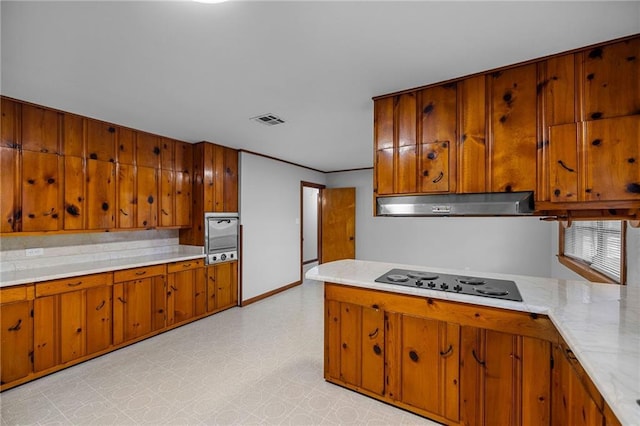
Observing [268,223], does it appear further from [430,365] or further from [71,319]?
[430,365]

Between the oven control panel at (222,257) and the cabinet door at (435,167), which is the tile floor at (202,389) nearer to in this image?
the oven control panel at (222,257)

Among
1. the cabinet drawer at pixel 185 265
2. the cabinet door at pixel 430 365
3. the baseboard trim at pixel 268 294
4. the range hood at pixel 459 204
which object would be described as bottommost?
the baseboard trim at pixel 268 294

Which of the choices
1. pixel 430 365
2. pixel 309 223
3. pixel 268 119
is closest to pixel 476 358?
pixel 430 365

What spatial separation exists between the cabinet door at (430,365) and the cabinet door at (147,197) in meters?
3.19

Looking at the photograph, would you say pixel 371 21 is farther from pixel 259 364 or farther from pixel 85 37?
pixel 259 364

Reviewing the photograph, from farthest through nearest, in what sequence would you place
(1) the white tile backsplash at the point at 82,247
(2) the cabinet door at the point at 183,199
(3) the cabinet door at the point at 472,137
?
(2) the cabinet door at the point at 183,199, (1) the white tile backsplash at the point at 82,247, (3) the cabinet door at the point at 472,137

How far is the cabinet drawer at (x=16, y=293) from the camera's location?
2275 mm

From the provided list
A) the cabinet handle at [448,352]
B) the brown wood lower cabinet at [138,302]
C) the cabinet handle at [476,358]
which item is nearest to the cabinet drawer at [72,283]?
the brown wood lower cabinet at [138,302]

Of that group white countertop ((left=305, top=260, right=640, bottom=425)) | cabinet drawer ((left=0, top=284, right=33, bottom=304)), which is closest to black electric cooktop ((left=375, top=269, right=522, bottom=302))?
white countertop ((left=305, top=260, right=640, bottom=425))

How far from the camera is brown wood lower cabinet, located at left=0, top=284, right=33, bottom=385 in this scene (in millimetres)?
2283

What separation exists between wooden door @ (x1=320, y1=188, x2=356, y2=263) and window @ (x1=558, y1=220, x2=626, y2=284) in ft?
11.3

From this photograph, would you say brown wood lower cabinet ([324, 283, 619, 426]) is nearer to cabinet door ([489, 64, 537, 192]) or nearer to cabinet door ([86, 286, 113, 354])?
cabinet door ([489, 64, 537, 192])

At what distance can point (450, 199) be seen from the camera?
2.19 m

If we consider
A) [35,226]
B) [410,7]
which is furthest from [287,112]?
[35,226]
